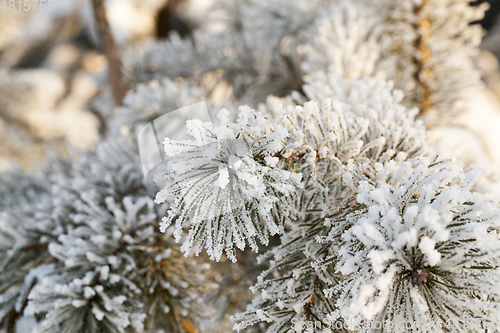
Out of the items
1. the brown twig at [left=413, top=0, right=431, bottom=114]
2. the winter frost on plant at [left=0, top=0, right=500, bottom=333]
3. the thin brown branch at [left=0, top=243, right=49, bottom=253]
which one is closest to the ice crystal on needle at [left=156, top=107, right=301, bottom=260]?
the winter frost on plant at [left=0, top=0, right=500, bottom=333]

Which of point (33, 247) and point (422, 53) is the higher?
point (422, 53)

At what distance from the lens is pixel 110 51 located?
67 centimetres

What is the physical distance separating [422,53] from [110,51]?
0.61 meters

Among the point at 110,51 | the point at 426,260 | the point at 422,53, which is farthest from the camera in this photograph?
the point at 110,51

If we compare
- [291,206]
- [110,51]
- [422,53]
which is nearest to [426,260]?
[291,206]

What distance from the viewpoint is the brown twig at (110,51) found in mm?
643

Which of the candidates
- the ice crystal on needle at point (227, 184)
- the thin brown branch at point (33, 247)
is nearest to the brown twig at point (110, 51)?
the thin brown branch at point (33, 247)

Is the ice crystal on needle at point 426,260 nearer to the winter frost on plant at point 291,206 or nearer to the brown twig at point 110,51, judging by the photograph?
the winter frost on plant at point 291,206

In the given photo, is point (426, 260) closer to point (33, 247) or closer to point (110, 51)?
point (33, 247)

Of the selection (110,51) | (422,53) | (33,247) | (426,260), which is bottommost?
(426,260)

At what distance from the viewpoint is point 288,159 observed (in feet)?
0.80

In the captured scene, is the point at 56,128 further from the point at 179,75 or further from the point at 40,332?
the point at 40,332

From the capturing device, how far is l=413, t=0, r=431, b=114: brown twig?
1.63 feet

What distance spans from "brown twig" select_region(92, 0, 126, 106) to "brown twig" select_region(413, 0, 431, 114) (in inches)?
23.4
